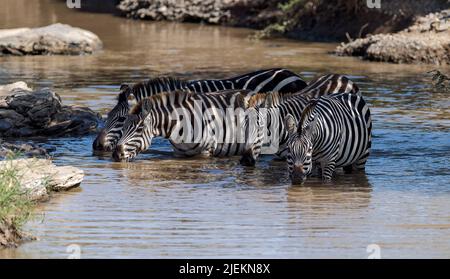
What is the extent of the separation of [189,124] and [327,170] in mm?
2690

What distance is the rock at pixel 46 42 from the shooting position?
96.1 ft

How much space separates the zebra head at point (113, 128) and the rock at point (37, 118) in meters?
1.47

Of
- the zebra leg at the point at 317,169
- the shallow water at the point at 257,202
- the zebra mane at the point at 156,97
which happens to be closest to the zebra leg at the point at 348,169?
the shallow water at the point at 257,202

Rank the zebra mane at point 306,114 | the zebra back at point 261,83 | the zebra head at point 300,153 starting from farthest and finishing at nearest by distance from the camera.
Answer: the zebra back at point 261,83
the zebra mane at point 306,114
the zebra head at point 300,153

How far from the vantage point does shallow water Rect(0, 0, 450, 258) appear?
10.4 m

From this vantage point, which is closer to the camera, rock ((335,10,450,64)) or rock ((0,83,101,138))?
rock ((0,83,101,138))

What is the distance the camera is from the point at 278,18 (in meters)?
35.7

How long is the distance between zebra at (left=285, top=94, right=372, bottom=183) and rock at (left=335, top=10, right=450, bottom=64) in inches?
475

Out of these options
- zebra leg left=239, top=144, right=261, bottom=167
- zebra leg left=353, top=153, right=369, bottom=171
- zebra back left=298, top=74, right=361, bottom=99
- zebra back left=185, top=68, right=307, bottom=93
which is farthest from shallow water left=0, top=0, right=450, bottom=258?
zebra back left=185, top=68, right=307, bottom=93

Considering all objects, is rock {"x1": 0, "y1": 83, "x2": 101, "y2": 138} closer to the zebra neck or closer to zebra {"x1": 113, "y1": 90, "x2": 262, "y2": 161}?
zebra {"x1": 113, "y1": 90, "x2": 262, "y2": 161}

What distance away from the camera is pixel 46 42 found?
97.0 feet

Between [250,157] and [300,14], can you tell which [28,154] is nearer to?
[250,157]

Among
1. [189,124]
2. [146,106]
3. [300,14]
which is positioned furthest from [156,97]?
[300,14]

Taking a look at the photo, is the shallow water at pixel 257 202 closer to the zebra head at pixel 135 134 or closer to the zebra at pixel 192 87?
the zebra head at pixel 135 134
